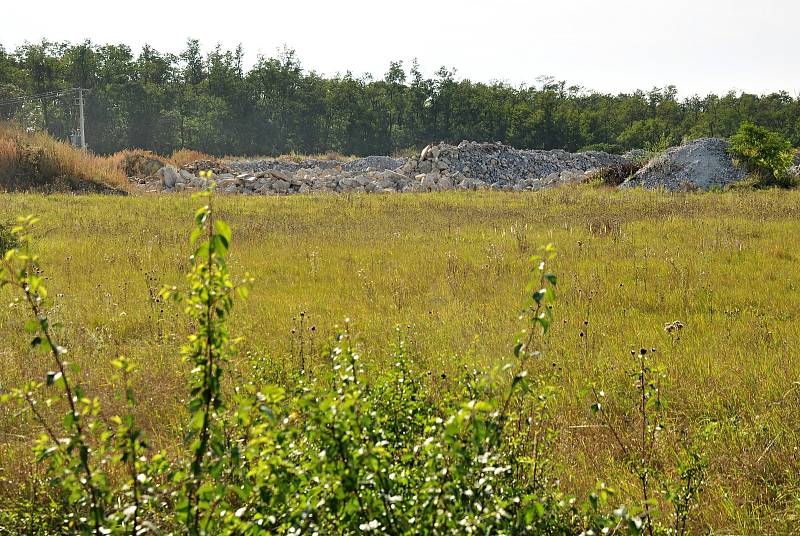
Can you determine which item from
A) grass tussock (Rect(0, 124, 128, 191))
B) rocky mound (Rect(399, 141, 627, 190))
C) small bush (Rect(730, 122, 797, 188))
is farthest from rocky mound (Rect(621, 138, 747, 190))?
grass tussock (Rect(0, 124, 128, 191))

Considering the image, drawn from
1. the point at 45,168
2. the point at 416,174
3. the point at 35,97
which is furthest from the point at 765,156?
the point at 35,97

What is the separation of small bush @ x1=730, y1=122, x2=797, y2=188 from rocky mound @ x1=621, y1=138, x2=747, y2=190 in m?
0.66

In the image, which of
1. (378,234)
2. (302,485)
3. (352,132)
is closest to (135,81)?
(352,132)

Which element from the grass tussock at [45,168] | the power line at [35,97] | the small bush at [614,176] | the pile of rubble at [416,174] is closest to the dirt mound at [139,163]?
the pile of rubble at [416,174]

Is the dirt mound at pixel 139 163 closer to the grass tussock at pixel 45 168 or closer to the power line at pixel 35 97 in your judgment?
the grass tussock at pixel 45 168

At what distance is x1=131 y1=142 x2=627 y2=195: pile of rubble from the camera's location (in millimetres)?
25219

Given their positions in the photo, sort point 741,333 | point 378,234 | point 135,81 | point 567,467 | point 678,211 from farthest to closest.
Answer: point 135,81 → point 678,211 → point 378,234 → point 741,333 → point 567,467

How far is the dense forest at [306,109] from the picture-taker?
189 ft

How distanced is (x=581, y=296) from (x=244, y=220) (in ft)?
Answer: 28.1

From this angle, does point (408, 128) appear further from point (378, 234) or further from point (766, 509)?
point (766, 509)

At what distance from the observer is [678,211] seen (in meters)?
14.2

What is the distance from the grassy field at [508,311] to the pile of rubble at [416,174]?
35.6 ft

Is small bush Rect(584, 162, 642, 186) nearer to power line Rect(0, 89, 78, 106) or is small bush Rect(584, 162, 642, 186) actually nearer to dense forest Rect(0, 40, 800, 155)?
dense forest Rect(0, 40, 800, 155)

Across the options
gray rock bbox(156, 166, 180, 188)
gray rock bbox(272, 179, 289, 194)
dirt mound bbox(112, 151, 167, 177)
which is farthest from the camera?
dirt mound bbox(112, 151, 167, 177)
